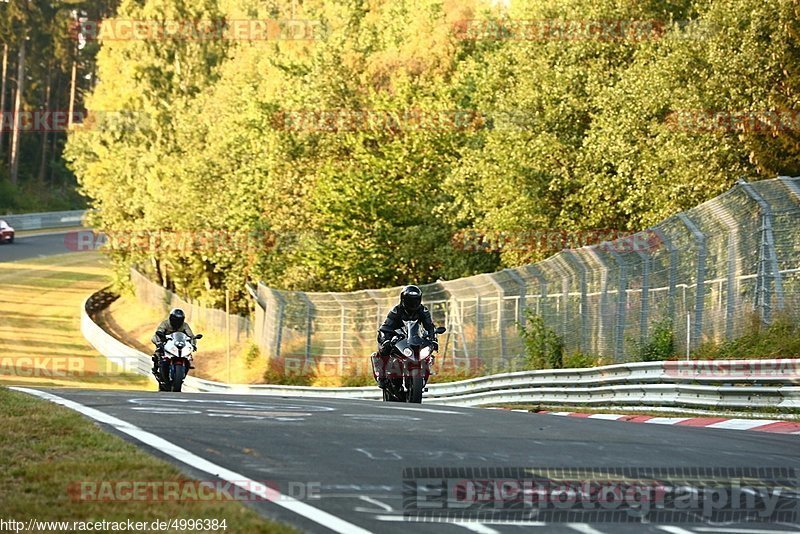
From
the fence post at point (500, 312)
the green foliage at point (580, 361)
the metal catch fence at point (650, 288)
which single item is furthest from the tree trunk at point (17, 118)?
the green foliage at point (580, 361)

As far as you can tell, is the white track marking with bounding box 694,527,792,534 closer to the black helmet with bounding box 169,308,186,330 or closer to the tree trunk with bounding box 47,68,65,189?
the black helmet with bounding box 169,308,186,330

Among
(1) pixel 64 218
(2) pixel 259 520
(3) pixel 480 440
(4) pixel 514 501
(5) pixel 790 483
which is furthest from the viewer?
(1) pixel 64 218

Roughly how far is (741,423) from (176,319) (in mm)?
10401

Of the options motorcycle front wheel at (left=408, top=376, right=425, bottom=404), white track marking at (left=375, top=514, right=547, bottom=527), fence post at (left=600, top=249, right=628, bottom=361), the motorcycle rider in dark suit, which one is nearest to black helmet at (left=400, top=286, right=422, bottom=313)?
the motorcycle rider in dark suit

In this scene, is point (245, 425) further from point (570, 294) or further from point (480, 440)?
point (570, 294)

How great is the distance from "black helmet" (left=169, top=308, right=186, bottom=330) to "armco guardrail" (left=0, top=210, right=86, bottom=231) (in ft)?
261

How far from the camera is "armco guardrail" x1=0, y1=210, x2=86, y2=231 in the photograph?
105875 millimetres

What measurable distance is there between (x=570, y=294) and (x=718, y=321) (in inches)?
203

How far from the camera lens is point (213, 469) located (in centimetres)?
996

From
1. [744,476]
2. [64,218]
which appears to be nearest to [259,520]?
[744,476]

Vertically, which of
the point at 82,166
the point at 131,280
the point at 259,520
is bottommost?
the point at 259,520

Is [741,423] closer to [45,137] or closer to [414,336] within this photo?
[414,336]

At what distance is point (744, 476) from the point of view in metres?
10.5

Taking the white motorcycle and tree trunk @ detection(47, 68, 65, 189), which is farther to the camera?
tree trunk @ detection(47, 68, 65, 189)
